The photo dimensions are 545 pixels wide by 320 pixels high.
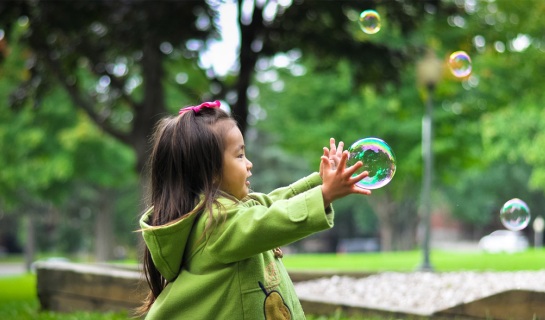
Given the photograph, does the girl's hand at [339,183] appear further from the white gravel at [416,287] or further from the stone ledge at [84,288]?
the stone ledge at [84,288]

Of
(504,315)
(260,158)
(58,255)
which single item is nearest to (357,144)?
(504,315)

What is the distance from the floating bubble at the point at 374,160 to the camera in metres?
2.96

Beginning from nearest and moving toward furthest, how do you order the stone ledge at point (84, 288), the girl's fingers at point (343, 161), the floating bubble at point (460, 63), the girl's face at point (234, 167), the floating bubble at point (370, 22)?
1. the girl's fingers at point (343, 161)
2. the girl's face at point (234, 167)
3. the floating bubble at point (370, 22)
4. the floating bubble at point (460, 63)
5. the stone ledge at point (84, 288)

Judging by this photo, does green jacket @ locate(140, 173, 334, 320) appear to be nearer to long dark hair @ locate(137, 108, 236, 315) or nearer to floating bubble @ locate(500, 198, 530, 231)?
long dark hair @ locate(137, 108, 236, 315)

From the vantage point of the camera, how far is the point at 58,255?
43.3 metres

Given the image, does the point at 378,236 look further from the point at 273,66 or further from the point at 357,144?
the point at 357,144

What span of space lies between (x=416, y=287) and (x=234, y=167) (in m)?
4.87

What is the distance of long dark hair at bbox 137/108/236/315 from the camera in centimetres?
264

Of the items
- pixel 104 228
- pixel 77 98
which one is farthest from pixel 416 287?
pixel 104 228

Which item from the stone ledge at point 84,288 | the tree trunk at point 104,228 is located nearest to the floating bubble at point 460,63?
the stone ledge at point 84,288

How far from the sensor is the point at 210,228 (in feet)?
8.38

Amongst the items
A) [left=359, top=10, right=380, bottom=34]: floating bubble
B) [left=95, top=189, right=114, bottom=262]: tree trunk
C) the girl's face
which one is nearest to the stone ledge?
[left=359, top=10, right=380, bottom=34]: floating bubble

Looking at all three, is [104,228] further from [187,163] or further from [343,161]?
[343,161]

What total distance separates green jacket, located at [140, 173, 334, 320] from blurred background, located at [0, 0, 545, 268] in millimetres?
597
